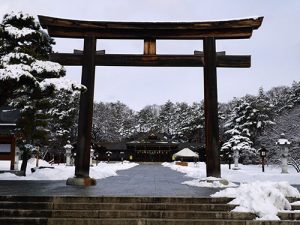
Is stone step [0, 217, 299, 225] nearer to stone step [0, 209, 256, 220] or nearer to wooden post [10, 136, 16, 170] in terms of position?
stone step [0, 209, 256, 220]

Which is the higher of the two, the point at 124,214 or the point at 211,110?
the point at 211,110

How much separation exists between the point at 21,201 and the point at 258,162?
4176 cm

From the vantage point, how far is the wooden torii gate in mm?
12312

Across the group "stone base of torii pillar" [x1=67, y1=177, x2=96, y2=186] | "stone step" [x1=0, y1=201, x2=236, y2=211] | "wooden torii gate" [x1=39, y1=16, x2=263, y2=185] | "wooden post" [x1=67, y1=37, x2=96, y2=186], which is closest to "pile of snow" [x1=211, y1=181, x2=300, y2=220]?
"stone step" [x1=0, y1=201, x2=236, y2=211]

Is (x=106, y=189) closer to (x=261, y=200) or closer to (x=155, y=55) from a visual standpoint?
(x=261, y=200)

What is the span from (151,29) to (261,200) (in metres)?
7.84

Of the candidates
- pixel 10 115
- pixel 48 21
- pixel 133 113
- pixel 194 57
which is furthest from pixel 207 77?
pixel 133 113

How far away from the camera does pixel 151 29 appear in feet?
42.3

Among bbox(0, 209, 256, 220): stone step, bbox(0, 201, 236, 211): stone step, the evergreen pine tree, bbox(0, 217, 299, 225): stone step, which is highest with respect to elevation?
the evergreen pine tree

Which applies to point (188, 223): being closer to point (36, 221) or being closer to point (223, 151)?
point (36, 221)

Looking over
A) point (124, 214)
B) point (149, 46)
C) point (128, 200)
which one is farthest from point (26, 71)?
point (124, 214)

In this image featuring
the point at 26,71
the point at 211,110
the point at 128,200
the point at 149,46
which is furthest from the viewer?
the point at 149,46

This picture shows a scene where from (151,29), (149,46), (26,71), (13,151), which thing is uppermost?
(151,29)

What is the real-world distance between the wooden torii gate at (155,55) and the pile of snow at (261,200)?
3981 mm
